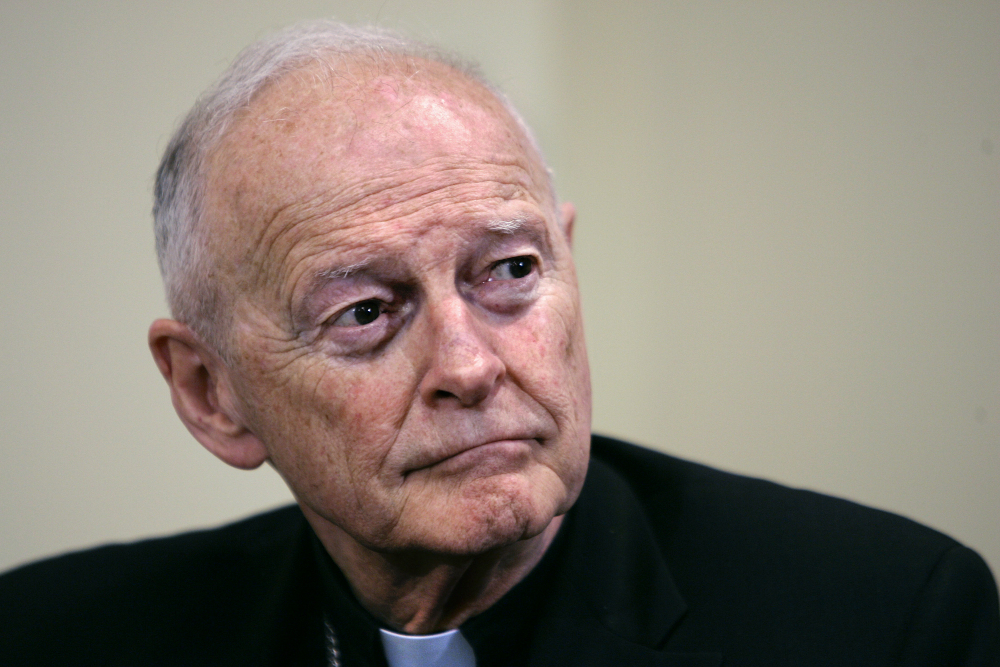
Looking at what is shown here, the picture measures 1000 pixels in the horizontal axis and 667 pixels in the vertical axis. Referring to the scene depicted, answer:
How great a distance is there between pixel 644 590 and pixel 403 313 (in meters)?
0.64

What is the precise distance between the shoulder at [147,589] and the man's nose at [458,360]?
2.41 feet

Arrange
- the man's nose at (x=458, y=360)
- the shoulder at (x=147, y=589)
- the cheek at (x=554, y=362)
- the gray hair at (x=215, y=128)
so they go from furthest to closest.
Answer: the shoulder at (x=147, y=589) → the gray hair at (x=215, y=128) → the cheek at (x=554, y=362) → the man's nose at (x=458, y=360)

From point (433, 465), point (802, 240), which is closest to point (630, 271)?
point (802, 240)

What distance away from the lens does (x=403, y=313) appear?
127cm

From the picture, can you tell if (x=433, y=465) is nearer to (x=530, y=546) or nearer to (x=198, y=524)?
(x=530, y=546)

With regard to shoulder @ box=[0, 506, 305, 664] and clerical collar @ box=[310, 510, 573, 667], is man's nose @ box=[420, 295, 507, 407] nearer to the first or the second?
clerical collar @ box=[310, 510, 573, 667]

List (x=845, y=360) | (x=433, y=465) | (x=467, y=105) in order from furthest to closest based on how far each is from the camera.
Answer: (x=845, y=360) → (x=467, y=105) → (x=433, y=465)

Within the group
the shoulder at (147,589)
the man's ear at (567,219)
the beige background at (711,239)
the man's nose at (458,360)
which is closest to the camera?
the man's nose at (458,360)

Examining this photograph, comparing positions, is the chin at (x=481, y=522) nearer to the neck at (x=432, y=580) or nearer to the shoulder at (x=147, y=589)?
the neck at (x=432, y=580)

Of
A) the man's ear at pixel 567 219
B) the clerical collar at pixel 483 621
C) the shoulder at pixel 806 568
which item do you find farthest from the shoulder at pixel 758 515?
the man's ear at pixel 567 219

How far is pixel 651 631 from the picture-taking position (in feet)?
4.53

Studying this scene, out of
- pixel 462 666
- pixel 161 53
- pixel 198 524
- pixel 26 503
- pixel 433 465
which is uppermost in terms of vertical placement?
pixel 161 53

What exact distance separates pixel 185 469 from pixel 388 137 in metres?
1.48

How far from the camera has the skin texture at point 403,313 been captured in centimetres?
120
